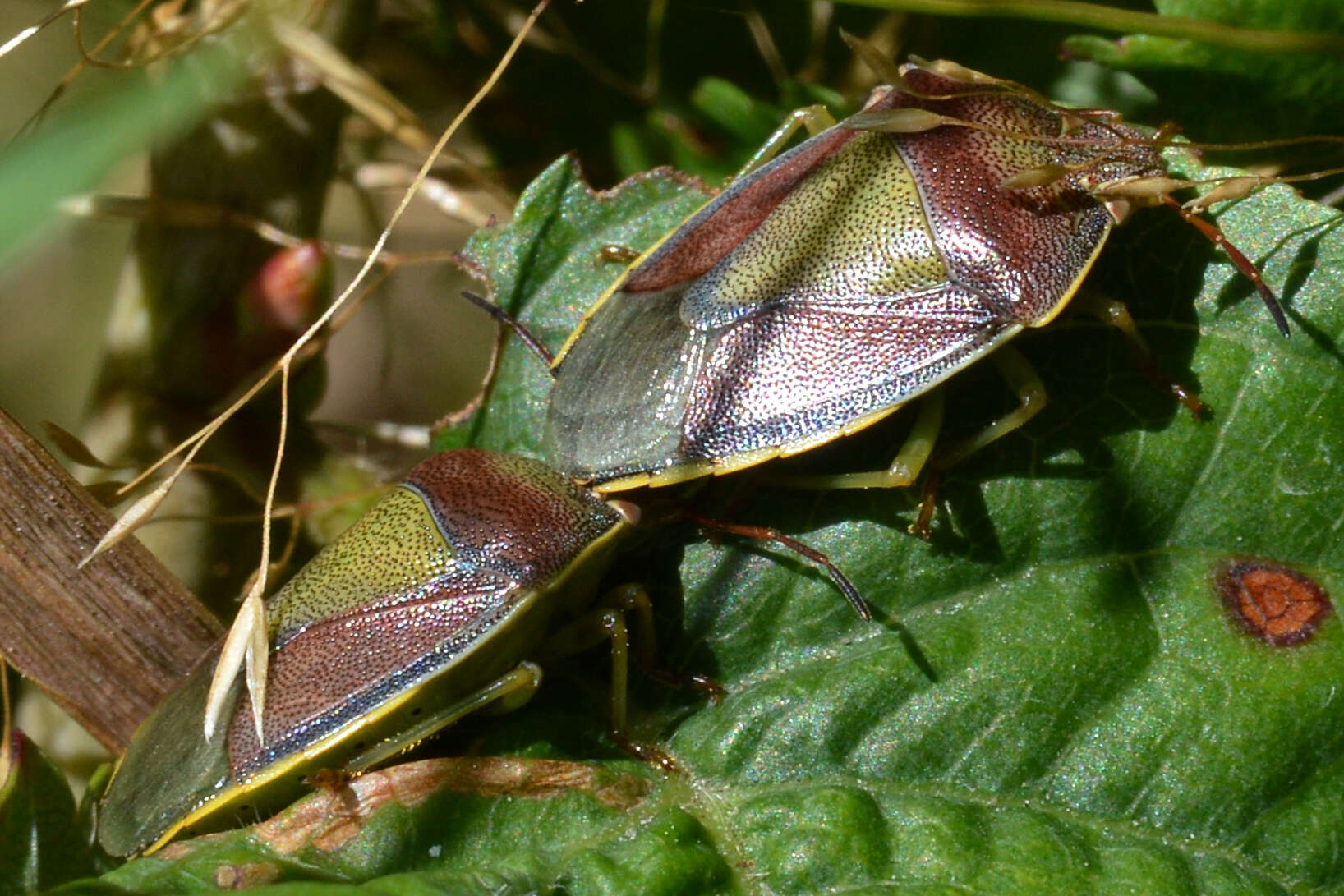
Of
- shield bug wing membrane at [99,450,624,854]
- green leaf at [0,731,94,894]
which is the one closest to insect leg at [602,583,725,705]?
shield bug wing membrane at [99,450,624,854]

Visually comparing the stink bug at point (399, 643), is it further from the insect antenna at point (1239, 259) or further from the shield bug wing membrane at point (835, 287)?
the insect antenna at point (1239, 259)

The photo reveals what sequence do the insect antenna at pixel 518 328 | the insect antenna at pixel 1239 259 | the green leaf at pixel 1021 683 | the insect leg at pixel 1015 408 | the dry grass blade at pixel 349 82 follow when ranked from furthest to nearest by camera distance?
the dry grass blade at pixel 349 82 → the insect antenna at pixel 518 328 → the insect leg at pixel 1015 408 → the insect antenna at pixel 1239 259 → the green leaf at pixel 1021 683

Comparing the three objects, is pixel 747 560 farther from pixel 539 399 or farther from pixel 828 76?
pixel 828 76

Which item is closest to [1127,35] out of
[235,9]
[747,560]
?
[747,560]

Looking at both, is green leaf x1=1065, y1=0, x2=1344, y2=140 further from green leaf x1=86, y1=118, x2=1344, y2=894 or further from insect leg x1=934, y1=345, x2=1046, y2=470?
insect leg x1=934, y1=345, x2=1046, y2=470

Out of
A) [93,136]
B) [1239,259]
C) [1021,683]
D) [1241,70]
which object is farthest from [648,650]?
[1241,70]

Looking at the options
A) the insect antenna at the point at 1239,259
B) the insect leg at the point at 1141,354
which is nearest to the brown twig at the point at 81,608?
the insect leg at the point at 1141,354
